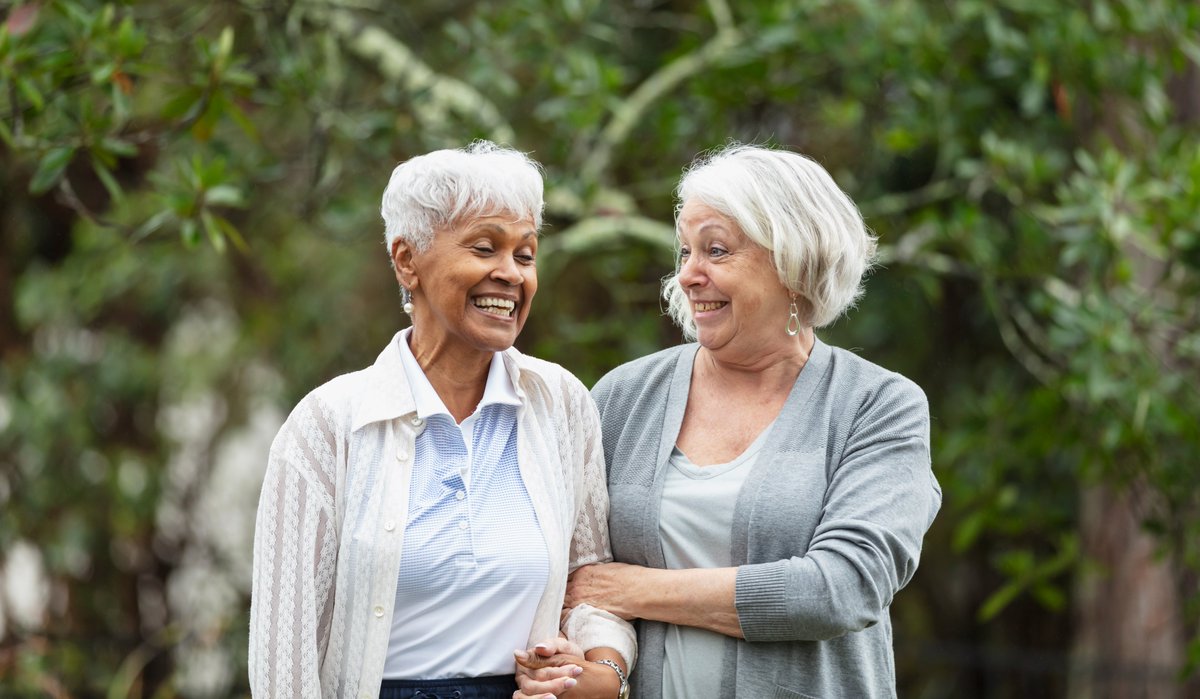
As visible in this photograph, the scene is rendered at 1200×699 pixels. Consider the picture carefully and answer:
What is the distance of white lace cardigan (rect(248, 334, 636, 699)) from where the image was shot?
2252 mm

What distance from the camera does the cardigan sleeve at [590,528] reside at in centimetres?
249

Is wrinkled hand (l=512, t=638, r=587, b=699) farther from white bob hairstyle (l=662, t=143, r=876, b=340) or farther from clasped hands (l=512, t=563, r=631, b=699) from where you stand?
white bob hairstyle (l=662, t=143, r=876, b=340)

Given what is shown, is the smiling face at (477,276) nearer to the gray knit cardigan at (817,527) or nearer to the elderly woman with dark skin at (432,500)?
the elderly woman with dark skin at (432,500)

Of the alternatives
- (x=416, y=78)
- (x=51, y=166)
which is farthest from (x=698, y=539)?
(x=416, y=78)

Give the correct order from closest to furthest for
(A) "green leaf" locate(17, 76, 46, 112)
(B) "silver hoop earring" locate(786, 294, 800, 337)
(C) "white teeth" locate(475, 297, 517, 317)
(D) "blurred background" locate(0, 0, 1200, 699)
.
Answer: (C) "white teeth" locate(475, 297, 517, 317)
(B) "silver hoop earring" locate(786, 294, 800, 337)
(A) "green leaf" locate(17, 76, 46, 112)
(D) "blurred background" locate(0, 0, 1200, 699)

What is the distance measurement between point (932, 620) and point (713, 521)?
5.12 meters

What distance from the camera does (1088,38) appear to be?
4.70 m

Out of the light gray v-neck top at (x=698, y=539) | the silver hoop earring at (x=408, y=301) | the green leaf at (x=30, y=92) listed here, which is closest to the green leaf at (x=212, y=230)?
the green leaf at (x=30, y=92)

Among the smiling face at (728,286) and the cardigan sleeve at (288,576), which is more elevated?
the smiling face at (728,286)

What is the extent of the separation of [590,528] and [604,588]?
12 cm

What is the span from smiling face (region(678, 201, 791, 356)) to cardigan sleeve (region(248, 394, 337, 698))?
771 millimetres

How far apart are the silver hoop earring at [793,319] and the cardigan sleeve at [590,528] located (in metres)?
0.40

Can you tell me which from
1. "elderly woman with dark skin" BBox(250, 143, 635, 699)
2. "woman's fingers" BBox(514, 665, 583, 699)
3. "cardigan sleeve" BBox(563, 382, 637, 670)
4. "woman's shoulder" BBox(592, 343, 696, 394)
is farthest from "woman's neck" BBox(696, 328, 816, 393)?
Answer: "woman's fingers" BBox(514, 665, 583, 699)

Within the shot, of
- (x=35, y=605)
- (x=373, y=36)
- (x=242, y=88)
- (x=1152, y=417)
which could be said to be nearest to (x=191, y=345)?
(x=35, y=605)
